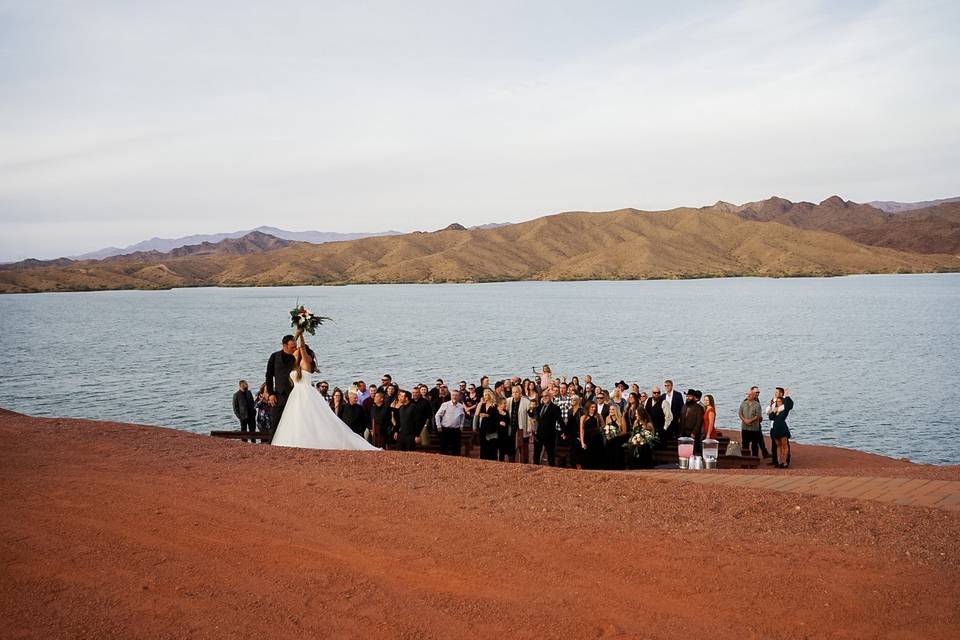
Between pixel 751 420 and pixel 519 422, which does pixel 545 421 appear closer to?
pixel 519 422

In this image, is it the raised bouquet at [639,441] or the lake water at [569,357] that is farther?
the lake water at [569,357]

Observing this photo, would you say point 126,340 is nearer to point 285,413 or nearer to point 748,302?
point 285,413

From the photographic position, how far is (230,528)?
29.0 ft

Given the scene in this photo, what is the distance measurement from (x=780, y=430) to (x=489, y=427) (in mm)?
6169

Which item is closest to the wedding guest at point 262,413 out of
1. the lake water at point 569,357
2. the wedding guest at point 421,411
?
the wedding guest at point 421,411

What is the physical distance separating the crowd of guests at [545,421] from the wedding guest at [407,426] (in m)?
0.02

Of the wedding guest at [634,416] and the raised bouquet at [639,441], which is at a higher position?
the wedding guest at [634,416]

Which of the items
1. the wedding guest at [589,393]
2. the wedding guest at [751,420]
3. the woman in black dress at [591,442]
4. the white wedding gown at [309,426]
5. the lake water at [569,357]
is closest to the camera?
the white wedding gown at [309,426]

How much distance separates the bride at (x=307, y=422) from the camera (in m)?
13.9

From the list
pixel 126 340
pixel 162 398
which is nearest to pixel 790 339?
pixel 162 398

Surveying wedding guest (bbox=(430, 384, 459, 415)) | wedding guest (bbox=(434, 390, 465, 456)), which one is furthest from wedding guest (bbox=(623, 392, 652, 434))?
wedding guest (bbox=(430, 384, 459, 415))

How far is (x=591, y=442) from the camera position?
15312mm

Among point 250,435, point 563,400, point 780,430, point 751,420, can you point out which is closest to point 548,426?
point 563,400

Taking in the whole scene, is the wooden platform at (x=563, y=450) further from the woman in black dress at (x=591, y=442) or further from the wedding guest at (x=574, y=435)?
the woman in black dress at (x=591, y=442)
